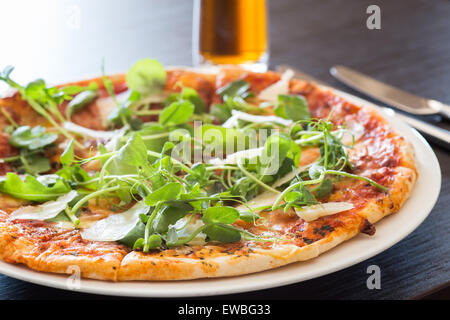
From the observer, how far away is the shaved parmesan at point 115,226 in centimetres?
170

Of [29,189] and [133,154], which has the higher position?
A: [133,154]

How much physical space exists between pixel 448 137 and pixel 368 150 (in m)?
0.51

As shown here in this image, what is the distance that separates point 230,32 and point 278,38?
0.73 meters

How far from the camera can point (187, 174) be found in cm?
205

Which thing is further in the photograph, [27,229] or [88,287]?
[27,229]

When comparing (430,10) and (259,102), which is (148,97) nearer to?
(259,102)

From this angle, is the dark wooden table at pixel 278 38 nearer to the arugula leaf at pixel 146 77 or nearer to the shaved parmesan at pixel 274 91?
the arugula leaf at pixel 146 77

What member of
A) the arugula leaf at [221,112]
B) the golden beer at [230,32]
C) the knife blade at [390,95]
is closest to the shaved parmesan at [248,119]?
the arugula leaf at [221,112]

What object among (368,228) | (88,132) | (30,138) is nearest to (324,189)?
(368,228)

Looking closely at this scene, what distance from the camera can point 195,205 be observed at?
170 centimetres

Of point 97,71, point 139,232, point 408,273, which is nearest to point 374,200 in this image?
point 408,273

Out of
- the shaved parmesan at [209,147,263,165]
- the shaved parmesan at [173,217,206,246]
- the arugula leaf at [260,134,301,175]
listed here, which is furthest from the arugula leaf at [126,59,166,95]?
the shaved parmesan at [173,217,206,246]

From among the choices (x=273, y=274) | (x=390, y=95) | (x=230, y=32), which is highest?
(x=230, y=32)

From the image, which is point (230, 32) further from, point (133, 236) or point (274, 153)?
point (133, 236)
